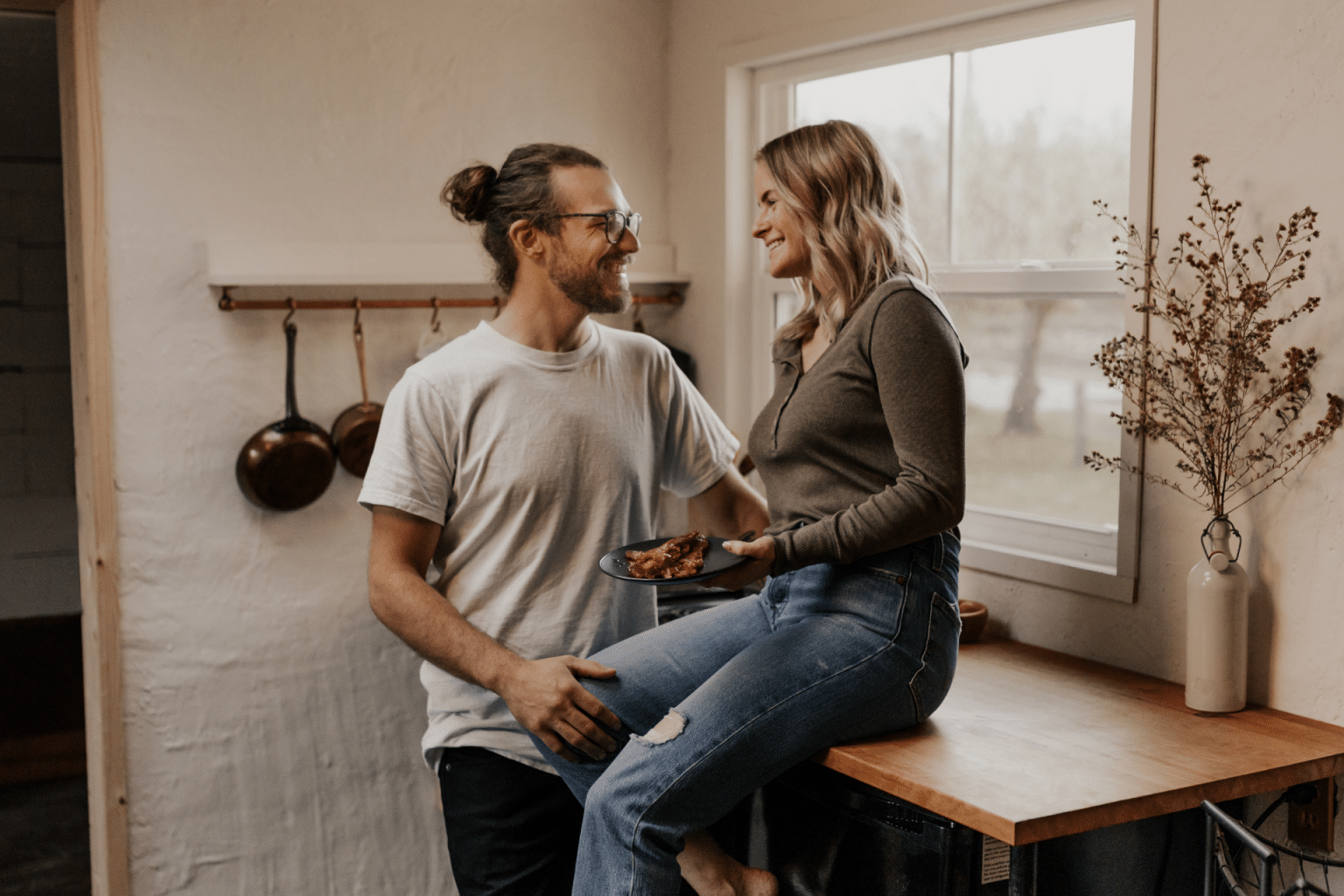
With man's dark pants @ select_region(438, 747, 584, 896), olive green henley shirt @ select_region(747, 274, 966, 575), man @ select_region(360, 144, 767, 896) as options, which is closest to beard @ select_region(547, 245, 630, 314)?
man @ select_region(360, 144, 767, 896)

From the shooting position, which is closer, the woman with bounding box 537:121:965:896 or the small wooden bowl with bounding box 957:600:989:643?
the woman with bounding box 537:121:965:896

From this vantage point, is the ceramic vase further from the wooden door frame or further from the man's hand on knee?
the wooden door frame

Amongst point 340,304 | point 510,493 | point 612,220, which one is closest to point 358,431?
point 340,304

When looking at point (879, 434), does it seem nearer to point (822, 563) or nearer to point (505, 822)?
point (822, 563)

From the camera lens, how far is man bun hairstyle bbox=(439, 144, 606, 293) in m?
2.04

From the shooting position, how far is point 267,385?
8.87 ft

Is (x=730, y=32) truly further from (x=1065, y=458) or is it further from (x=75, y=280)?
(x=75, y=280)

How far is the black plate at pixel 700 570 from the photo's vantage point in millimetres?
1666

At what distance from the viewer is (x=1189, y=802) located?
1.60 m

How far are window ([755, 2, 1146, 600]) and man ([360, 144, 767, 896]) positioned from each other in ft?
2.70

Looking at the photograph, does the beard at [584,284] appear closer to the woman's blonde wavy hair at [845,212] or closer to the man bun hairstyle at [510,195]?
the man bun hairstyle at [510,195]

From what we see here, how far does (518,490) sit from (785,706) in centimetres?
58

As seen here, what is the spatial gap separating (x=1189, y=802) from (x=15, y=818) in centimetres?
360

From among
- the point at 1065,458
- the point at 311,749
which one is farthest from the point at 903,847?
the point at 311,749
